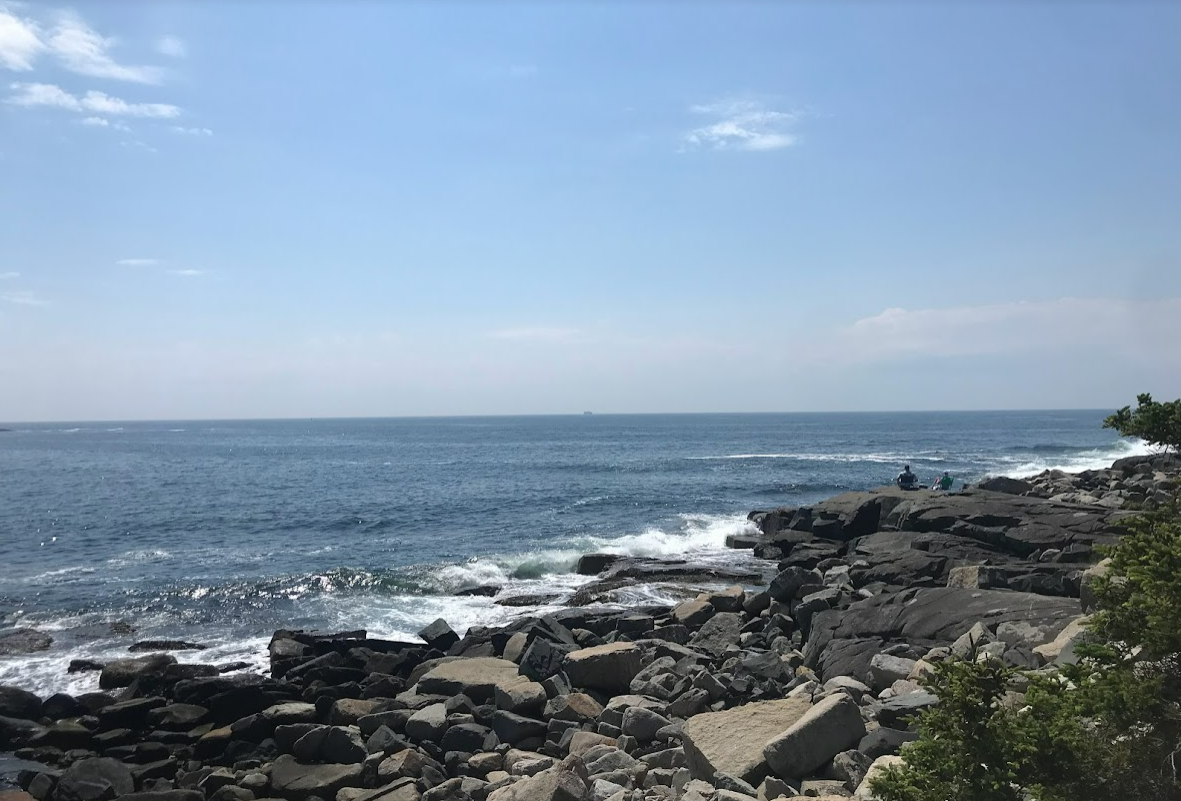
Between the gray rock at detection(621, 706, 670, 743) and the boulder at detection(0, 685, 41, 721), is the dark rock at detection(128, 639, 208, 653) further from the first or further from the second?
the gray rock at detection(621, 706, 670, 743)

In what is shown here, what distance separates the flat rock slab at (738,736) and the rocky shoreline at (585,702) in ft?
0.11

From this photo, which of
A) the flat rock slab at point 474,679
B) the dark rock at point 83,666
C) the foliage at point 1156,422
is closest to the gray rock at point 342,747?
the flat rock slab at point 474,679

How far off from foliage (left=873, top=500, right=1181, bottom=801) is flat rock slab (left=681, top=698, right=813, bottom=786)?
3872mm

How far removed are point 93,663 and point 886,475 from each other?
60493 millimetres

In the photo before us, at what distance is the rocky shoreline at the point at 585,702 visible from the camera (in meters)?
10.6

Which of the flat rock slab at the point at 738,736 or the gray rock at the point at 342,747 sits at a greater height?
the flat rock slab at the point at 738,736

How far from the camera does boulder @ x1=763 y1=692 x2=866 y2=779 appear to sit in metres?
10.2

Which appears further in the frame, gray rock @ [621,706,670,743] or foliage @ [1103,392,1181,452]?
gray rock @ [621,706,670,743]

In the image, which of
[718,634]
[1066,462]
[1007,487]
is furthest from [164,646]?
[1066,462]

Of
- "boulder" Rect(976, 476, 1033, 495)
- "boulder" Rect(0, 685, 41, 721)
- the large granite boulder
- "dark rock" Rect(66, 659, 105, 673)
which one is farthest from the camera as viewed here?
"boulder" Rect(976, 476, 1033, 495)

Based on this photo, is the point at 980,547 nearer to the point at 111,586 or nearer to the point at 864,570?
the point at 864,570

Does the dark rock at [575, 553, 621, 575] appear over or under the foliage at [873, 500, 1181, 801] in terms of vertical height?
under

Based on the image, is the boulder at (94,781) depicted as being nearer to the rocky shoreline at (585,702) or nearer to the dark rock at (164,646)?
the rocky shoreline at (585,702)

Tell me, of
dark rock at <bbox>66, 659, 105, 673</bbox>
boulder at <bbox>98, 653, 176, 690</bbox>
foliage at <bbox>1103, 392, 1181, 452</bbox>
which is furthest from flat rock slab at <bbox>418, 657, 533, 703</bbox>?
foliage at <bbox>1103, 392, 1181, 452</bbox>
